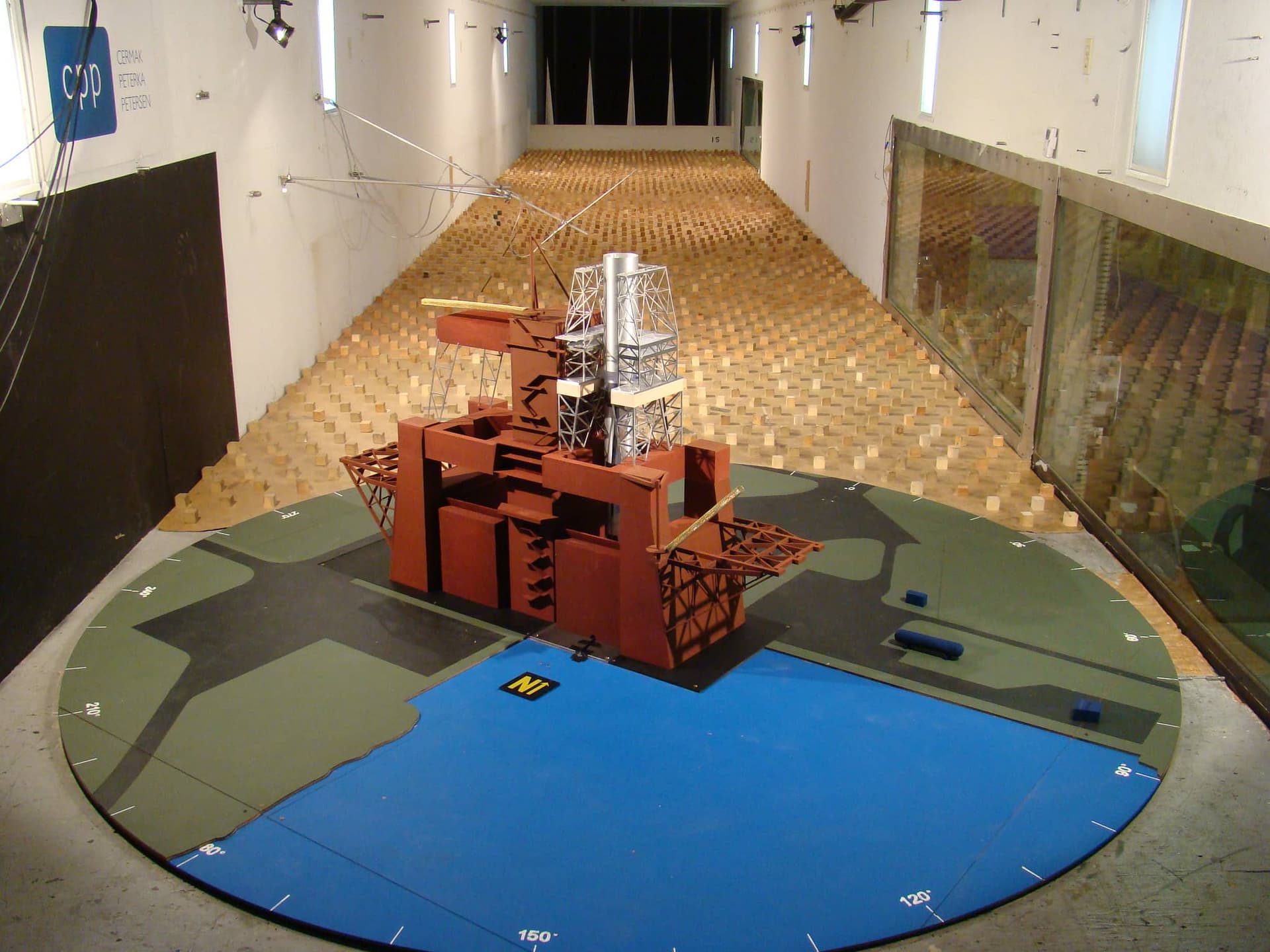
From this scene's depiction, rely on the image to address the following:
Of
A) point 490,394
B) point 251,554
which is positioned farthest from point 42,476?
point 490,394

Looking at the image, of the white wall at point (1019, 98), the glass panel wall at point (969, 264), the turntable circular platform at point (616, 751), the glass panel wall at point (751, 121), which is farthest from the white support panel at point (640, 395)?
the glass panel wall at point (751, 121)

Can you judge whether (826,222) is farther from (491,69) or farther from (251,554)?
(251,554)

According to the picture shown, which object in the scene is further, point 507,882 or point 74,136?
point 74,136

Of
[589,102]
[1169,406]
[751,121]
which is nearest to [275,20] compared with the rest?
[1169,406]

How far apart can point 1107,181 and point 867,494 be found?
2183 mm

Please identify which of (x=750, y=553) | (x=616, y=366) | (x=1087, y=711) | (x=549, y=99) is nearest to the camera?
(x=1087, y=711)

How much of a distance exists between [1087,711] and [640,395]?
7.39 ft

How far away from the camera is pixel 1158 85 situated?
6078 millimetres

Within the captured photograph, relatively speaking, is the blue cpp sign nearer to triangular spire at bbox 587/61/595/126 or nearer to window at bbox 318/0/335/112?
window at bbox 318/0/335/112

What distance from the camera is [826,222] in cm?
1420

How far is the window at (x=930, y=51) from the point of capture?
9977mm

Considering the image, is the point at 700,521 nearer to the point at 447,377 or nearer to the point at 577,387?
the point at 577,387

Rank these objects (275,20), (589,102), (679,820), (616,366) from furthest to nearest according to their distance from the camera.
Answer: (589,102) → (275,20) → (616,366) → (679,820)

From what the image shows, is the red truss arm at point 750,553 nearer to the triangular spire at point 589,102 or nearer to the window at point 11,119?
the window at point 11,119
